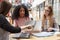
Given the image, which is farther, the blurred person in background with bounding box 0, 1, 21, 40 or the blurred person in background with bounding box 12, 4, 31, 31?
the blurred person in background with bounding box 12, 4, 31, 31

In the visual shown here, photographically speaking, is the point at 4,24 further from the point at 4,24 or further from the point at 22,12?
the point at 22,12

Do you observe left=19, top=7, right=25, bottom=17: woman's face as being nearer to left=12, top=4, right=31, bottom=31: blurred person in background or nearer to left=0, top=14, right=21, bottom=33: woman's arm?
left=12, top=4, right=31, bottom=31: blurred person in background

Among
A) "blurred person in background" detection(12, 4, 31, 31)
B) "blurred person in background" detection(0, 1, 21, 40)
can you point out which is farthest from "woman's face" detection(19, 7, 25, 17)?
"blurred person in background" detection(0, 1, 21, 40)

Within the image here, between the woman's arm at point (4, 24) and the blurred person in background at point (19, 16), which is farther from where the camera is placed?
the blurred person in background at point (19, 16)

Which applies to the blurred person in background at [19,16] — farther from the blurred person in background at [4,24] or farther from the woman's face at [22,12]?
the blurred person in background at [4,24]

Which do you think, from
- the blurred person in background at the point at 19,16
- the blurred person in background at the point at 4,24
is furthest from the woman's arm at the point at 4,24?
the blurred person in background at the point at 19,16

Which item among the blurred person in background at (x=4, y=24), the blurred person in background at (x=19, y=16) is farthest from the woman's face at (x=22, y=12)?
the blurred person in background at (x=4, y=24)

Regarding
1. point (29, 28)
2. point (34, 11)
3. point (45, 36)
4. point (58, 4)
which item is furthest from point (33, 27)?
point (58, 4)

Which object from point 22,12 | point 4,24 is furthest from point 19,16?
point 4,24

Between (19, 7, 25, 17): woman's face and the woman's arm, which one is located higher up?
(19, 7, 25, 17): woman's face

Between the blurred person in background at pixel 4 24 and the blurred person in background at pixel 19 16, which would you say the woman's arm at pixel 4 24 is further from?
the blurred person in background at pixel 19 16

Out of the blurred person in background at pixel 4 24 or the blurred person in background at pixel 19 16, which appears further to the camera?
the blurred person in background at pixel 19 16

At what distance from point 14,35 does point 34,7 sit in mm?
1588

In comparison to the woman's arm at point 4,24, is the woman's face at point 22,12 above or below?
above
